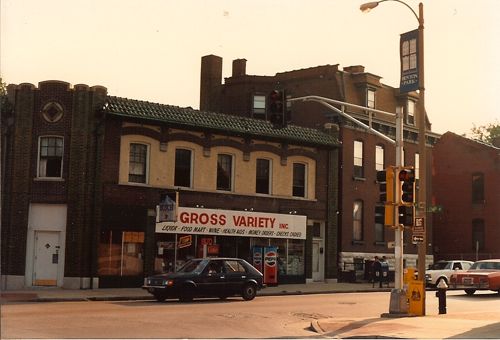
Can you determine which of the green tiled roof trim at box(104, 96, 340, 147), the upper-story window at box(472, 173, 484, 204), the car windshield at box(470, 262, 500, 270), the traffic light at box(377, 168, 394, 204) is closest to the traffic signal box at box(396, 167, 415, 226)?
the traffic light at box(377, 168, 394, 204)

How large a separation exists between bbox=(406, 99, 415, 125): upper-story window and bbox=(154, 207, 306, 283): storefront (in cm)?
1399

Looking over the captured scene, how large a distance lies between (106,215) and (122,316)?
12736mm

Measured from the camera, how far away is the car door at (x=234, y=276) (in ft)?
82.1

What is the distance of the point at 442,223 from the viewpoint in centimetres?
5488

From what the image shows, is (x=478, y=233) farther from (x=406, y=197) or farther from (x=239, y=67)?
(x=406, y=197)

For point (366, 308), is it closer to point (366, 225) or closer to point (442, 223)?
point (366, 225)

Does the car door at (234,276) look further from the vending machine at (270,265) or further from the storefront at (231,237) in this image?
the vending machine at (270,265)

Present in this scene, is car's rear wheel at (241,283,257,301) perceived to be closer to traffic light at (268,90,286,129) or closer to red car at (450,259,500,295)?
traffic light at (268,90,286,129)

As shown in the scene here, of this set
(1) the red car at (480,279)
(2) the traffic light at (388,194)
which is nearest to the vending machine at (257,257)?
(1) the red car at (480,279)

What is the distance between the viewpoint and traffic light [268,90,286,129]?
21.4 meters

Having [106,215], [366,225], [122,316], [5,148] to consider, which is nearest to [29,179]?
[5,148]

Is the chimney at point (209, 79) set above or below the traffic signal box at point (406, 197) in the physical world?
above

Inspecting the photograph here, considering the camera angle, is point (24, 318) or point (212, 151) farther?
point (212, 151)

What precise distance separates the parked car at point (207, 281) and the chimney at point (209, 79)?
926 inches
